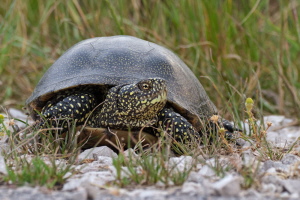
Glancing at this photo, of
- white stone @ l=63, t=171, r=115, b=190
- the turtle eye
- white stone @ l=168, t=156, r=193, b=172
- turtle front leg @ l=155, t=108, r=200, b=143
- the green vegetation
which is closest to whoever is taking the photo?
white stone @ l=63, t=171, r=115, b=190

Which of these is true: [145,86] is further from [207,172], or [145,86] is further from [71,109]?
[207,172]

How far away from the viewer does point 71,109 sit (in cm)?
272

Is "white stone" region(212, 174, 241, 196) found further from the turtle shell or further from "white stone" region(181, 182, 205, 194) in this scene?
the turtle shell

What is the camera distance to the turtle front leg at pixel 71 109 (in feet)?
8.84

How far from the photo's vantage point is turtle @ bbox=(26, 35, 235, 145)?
2.68 meters

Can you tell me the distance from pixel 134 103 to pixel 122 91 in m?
0.10

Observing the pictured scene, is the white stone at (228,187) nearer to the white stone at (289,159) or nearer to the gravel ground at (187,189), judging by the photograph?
the gravel ground at (187,189)

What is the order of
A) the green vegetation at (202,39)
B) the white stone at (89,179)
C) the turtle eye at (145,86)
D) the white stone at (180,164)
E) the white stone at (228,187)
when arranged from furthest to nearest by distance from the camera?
the green vegetation at (202,39), the turtle eye at (145,86), the white stone at (180,164), the white stone at (89,179), the white stone at (228,187)

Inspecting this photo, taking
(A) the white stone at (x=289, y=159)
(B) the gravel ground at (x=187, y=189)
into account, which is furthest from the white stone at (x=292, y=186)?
(A) the white stone at (x=289, y=159)

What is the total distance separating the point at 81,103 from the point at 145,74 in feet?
1.40

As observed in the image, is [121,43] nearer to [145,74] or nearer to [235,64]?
[145,74]

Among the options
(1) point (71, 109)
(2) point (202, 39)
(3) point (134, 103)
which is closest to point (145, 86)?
(3) point (134, 103)

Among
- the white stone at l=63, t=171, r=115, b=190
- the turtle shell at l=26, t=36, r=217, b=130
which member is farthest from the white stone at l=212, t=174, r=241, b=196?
the turtle shell at l=26, t=36, r=217, b=130

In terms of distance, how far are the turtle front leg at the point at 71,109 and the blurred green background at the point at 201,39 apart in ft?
4.53
